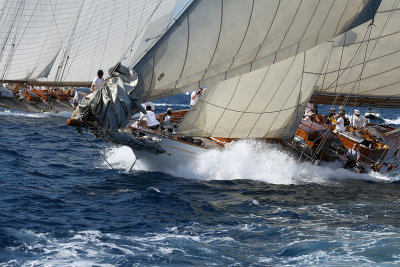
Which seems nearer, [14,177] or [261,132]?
[14,177]

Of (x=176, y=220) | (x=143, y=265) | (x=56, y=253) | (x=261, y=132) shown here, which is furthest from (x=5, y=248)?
(x=261, y=132)

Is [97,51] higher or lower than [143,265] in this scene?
higher

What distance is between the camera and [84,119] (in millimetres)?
17031

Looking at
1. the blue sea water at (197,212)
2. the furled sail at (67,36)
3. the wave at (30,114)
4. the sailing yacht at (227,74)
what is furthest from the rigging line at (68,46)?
the sailing yacht at (227,74)

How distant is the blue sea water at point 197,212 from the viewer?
1291 cm

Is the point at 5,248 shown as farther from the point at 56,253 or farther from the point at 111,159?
the point at 111,159

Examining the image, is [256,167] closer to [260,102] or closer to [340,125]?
[260,102]

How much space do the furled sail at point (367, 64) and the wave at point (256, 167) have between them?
11.7 feet

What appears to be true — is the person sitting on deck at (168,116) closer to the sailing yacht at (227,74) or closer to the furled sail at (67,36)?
the sailing yacht at (227,74)

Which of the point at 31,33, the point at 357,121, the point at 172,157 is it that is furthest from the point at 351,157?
the point at 31,33

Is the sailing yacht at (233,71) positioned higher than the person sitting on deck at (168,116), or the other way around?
the sailing yacht at (233,71)

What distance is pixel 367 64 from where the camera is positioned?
971 inches

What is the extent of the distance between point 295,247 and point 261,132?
23.4 feet

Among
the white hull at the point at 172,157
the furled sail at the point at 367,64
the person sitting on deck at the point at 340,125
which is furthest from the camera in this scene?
the person sitting on deck at the point at 340,125
